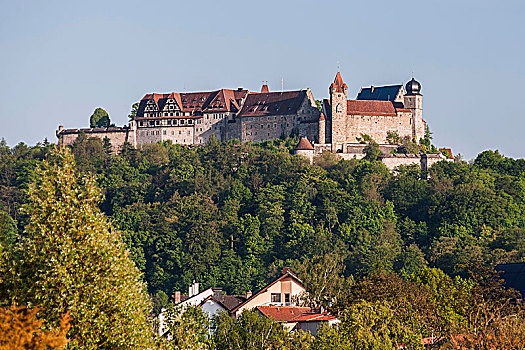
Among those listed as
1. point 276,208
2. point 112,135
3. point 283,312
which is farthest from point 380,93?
point 283,312

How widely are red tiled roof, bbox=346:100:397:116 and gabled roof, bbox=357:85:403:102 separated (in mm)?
3034

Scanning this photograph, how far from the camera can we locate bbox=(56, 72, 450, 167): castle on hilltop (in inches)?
4441

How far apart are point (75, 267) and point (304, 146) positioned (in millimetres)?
92301

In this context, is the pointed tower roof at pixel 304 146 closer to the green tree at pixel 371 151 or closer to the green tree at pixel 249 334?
the green tree at pixel 371 151

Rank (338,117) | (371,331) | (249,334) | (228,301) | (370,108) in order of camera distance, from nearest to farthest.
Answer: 1. (371,331)
2. (249,334)
3. (228,301)
4. (338,117)
5. (370,108)

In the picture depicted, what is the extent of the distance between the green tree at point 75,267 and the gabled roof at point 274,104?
95262mm

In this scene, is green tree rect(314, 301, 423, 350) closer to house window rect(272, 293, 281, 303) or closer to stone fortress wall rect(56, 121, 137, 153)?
house window rect(272, 293, 281, 303)

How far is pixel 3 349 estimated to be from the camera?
16.2 meters

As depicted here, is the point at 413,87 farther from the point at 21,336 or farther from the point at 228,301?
the point at 21,336

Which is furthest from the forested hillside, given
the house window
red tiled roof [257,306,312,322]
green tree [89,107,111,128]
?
red tiled roof [257,306,312,322]

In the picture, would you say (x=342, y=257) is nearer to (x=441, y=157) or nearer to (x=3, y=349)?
(x=441, y=157)

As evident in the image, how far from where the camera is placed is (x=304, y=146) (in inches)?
4427

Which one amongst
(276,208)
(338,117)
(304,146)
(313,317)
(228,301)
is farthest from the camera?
(304,146)

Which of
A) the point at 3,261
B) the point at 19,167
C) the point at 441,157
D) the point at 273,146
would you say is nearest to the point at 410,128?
the point at 441,157
